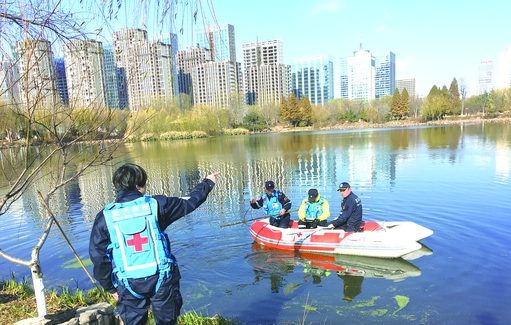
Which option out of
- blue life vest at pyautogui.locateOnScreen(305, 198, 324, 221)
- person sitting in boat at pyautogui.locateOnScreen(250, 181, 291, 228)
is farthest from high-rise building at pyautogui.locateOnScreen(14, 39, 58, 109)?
blue life vest at pyautogui.locateOnScreen(305, 198, 324, 221)

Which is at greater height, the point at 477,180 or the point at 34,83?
the point at 34,83

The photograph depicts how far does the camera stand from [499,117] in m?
63.7

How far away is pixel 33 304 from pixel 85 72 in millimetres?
3439

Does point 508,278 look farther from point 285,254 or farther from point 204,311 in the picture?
point 204,311

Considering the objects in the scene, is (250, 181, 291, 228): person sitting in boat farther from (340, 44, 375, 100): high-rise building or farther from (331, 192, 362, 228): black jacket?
(340, 44, 375, 100): high-rise building

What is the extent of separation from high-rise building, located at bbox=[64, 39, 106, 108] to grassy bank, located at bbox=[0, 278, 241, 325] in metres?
2.63

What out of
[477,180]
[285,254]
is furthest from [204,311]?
[477,180]

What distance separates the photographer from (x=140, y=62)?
3.46 m

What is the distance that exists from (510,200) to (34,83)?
13.4 metres

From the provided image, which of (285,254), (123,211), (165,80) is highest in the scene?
(165,80)

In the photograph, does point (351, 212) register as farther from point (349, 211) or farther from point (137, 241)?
point (137, 241)

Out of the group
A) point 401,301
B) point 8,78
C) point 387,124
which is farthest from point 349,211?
point 387,124

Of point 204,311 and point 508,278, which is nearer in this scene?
point 204,311

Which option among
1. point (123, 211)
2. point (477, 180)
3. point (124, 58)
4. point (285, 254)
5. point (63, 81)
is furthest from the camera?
point (477, 180)
